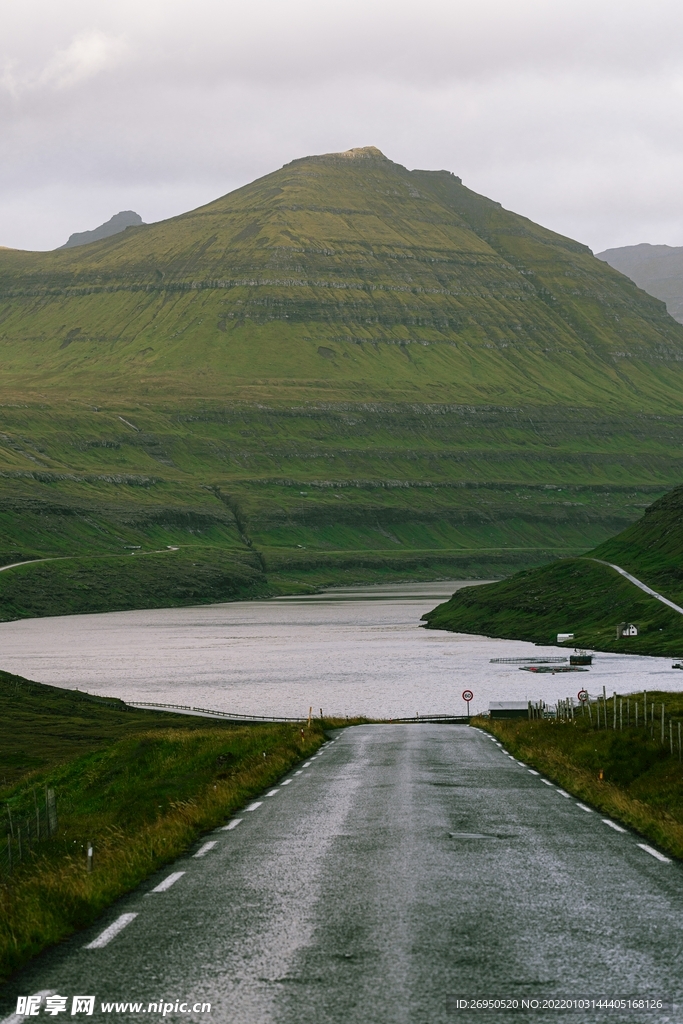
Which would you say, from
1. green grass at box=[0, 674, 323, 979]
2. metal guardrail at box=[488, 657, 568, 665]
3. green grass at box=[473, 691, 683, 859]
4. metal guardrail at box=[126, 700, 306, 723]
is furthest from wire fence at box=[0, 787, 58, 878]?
metal guardrail at box=[488, 657, 568, 665]

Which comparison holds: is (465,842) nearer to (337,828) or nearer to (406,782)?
(337,828)

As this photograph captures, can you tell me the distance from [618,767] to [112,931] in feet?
85.1

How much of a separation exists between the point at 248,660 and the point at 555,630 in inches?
2044

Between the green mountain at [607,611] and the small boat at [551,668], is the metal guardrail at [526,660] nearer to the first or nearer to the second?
the small boat at [551,668]

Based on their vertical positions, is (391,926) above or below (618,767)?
above

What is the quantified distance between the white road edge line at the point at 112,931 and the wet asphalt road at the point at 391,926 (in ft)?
0.24

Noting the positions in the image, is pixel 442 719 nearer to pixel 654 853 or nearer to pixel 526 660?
pixel 526 660

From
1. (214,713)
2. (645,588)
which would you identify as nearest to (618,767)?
(214,713)

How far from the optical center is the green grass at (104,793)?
16000mm

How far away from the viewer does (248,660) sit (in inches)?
5871

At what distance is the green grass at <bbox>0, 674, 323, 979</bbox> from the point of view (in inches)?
630

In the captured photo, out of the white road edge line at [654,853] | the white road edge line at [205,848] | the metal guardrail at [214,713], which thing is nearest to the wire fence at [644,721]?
the white road edge line at [654,853]

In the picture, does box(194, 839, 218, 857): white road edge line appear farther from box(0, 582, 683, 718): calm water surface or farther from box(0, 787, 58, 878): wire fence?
box(0, 582, 683, 718): calm water surface

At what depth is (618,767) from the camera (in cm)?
3794
